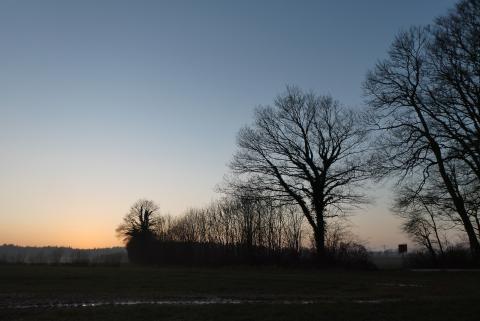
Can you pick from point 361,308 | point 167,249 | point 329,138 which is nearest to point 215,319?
point 361,308

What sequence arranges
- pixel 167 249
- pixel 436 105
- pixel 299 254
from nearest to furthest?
pixel 436 105 < pixel 299 254 < pixel 167 249

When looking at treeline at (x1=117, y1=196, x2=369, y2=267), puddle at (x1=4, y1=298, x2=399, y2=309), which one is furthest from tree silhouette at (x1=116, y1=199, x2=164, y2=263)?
puddle at (x1=4, y1=298, x2=399, y2=309)

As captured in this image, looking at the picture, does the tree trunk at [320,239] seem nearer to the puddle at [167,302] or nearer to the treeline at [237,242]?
the treeline at [237,242]

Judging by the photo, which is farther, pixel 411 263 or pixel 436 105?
pixel 411 263

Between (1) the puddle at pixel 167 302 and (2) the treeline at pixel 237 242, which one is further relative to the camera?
(2) the treeline at pixel 237 242

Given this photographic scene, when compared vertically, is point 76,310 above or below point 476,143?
below

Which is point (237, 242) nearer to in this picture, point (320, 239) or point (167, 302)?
point (320, 239)

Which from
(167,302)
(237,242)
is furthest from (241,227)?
(167,302)

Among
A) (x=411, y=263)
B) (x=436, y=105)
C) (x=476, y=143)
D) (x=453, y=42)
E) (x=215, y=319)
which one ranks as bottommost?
(x=215, y=319)

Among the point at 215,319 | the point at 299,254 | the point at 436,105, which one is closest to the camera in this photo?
the point at 215,319

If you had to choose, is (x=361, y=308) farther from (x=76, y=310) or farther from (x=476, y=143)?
(x=476, y=143)

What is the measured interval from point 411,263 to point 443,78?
2259 centimetres

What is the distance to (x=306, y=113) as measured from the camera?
161 feet

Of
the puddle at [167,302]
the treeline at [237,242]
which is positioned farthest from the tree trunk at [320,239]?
the puddle at [167,302]
